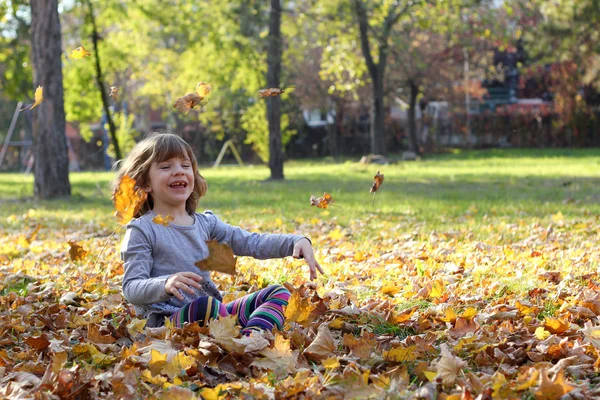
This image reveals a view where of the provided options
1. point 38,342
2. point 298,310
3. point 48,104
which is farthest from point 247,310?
point 48,104

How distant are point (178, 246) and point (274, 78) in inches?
560

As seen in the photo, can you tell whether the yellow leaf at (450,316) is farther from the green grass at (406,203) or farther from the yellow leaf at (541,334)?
the green grass at (406,203)

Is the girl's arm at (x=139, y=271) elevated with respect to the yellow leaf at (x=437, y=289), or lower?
elevated

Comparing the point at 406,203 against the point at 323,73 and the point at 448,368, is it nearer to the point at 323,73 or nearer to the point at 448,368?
the point at 448,368

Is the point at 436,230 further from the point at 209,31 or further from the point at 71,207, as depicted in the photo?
the point at 209,31

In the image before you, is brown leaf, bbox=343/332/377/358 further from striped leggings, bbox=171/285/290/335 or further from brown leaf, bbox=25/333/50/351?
brown leaf, bbox=25/333/50/351

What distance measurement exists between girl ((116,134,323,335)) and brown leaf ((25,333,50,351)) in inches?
15.5

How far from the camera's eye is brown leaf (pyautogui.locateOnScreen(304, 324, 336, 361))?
3.19 m

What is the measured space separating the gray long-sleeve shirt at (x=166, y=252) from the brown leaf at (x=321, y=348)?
2.20 feet

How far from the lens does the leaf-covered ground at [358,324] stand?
2791mm

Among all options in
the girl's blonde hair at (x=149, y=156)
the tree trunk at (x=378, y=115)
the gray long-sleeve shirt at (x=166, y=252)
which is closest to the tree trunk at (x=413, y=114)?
the tree trunk at (x=378, y=115)

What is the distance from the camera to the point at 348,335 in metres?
3.33

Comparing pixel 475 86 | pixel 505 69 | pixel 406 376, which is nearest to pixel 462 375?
pixel 406 376

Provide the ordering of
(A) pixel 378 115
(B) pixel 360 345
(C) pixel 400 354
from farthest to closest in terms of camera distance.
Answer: (A) pixel 378 115 < (B) pixel 360 345 < (C) pixel 400 354
